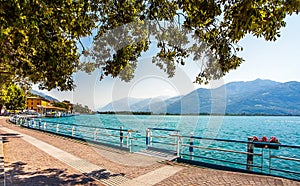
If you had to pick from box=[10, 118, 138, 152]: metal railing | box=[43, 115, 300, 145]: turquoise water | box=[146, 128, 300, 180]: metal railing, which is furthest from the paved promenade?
box=[43, 115, 300, 145]: turquoise water

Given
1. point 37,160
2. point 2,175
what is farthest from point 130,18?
point 37,160

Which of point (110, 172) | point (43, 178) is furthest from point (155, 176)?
point (43, 178)

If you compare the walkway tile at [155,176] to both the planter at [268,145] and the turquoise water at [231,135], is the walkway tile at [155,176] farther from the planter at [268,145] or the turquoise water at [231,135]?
the planter at [268,145]

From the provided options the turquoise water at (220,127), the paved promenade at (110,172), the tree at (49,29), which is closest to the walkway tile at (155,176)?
the paved promenade at (110,172)

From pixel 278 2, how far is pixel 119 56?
16.4 feet

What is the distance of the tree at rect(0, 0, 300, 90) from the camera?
4426mm

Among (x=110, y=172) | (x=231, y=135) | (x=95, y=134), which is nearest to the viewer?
(x=110, y=172)

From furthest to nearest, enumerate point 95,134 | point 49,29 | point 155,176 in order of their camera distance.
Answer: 1. point 95,134
2. point 155,176
3. point 49,29

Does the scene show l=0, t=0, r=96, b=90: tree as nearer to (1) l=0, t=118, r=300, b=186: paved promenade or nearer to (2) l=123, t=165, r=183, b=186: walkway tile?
(1) l=0, t=118, r=300, b=186: paved promenade

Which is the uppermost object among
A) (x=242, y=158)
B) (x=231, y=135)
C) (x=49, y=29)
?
(x=49, y=29)

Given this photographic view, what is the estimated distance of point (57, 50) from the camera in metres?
7.49

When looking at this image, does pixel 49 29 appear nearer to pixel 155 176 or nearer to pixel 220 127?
pixel 155 176

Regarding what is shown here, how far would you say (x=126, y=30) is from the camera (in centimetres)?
843

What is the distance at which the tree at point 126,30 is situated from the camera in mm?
4426
